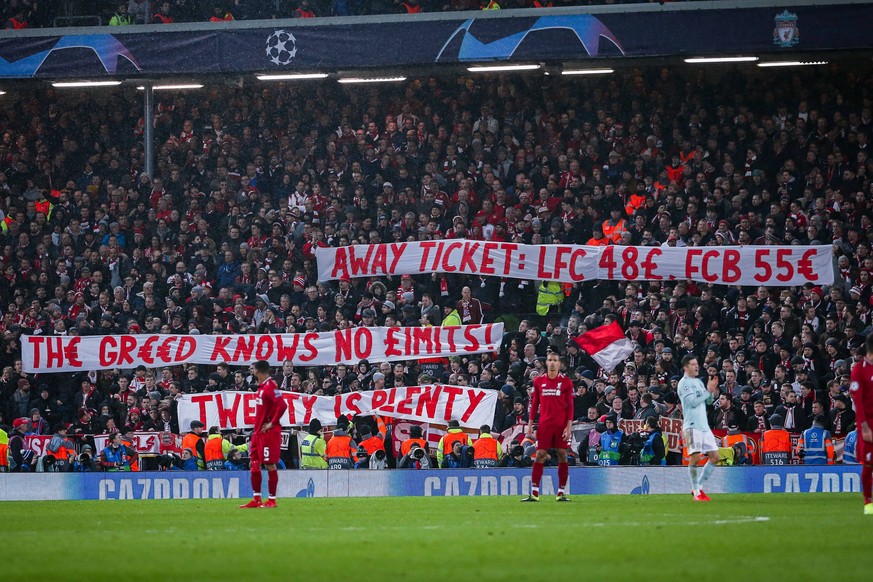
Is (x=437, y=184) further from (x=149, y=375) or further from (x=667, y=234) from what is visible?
(x=149, y=375)

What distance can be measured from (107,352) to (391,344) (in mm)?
6001

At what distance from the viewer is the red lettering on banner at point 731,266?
80.8 feet

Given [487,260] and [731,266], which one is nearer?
[731,266]

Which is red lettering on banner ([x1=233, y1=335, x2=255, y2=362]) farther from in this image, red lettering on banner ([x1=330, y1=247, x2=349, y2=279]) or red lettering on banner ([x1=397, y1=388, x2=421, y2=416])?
red lettering on banner ([x1=397, y1=388, x2=421, y2=416])

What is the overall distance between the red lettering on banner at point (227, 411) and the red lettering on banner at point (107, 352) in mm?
3091

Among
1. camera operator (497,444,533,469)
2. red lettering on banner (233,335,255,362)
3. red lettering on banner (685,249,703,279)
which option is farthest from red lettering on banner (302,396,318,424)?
red lettering on banner (685,249,703,279)

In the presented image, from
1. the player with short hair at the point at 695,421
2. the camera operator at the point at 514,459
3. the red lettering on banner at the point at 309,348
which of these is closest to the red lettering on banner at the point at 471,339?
the red lettering on banner at the point at 309,348

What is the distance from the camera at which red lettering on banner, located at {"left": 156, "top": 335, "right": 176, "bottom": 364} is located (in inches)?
1041

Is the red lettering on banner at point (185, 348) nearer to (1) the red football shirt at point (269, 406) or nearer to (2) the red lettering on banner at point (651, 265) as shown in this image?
(2) the red lettering on banner at point (651, 265)

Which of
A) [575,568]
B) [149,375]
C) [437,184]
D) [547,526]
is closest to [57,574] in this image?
[575,568]

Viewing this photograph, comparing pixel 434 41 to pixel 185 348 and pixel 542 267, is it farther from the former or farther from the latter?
pixel 185 348

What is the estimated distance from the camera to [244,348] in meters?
26.2

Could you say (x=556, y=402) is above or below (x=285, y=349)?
below

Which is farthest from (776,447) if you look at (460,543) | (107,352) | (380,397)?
(107,352)
